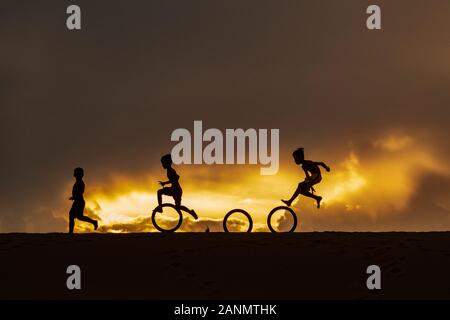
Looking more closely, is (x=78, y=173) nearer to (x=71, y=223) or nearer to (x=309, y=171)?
(x=71, y=223)

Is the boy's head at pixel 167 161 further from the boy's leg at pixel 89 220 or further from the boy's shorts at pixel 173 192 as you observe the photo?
the boy's leg at pixel 89 220

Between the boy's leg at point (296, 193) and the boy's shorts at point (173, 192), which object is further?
the boy's shorts at point (173, 192)

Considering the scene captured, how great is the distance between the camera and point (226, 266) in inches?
822

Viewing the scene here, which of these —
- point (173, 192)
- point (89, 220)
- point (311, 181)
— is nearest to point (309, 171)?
point (311, 181)

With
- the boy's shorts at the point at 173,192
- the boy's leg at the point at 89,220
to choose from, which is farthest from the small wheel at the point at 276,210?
the boy's leg at the point at 89,220

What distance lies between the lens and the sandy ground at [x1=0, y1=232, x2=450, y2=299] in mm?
19484

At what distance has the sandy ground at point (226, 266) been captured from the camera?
767 inches

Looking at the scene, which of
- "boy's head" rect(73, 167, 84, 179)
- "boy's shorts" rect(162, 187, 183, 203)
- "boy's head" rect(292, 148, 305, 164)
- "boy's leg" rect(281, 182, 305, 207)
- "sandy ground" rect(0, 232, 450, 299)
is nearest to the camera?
"sandy ground" rect(0, 232, 450, 299)

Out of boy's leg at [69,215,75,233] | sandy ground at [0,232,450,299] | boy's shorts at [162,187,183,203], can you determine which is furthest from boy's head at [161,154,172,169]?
boy's leg at [69,215,75,233]

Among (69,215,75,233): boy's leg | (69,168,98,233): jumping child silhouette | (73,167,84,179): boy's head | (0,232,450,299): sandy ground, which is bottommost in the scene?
(0,232,450,299): sandy ground

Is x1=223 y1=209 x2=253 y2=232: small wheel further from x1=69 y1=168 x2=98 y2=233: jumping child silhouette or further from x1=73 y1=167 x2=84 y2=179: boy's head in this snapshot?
x1=73 y1=167 x2=84 y2=179: boy's head

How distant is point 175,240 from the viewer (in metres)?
23.5
